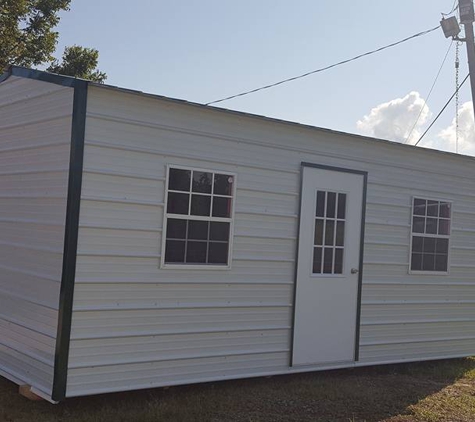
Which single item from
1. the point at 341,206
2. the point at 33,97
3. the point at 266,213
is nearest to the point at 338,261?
the point at 341,206

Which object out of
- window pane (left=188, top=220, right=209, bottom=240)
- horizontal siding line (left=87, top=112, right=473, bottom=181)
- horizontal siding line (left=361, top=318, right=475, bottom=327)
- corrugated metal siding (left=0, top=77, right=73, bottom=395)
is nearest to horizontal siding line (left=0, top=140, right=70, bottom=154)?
corrugated metal siding (left=0, top=77, right=73, bottom=395)

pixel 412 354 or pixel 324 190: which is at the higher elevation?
pixel 324 190

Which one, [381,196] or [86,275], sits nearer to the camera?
[86,275]

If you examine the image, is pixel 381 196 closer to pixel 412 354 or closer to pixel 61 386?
pixel 412 354

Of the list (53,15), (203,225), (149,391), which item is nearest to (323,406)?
(149,391)

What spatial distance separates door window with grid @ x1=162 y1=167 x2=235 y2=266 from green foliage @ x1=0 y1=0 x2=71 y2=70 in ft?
40.4

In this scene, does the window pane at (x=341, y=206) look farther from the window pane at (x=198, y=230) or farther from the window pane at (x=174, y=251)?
the window pane at (x=174, y=251)

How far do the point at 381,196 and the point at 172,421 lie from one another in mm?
3812

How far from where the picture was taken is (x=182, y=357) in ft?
19.3

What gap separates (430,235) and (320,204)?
6.45ft

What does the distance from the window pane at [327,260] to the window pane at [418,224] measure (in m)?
1.46

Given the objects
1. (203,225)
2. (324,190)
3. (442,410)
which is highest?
(324,190)

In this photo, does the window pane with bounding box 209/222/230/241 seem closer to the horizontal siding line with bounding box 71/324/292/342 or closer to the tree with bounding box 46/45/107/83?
the horizontal siding line with bounding box 71/324/292/342

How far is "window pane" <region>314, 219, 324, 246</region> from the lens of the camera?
6.90m
